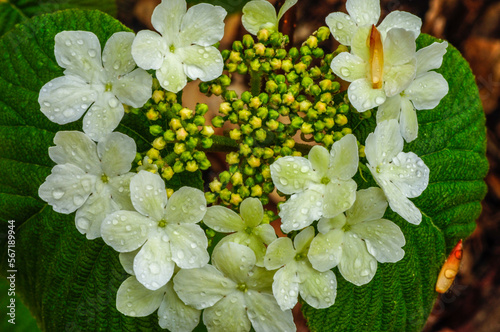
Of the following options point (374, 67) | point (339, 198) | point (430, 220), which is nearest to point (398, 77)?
point (374, 67)

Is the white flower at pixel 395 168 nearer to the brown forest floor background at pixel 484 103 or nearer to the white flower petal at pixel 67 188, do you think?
the white flower petal at pixel 67 188

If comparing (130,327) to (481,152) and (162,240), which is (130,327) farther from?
(481,152)

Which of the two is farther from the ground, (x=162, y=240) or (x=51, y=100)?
(x=51, y=100)

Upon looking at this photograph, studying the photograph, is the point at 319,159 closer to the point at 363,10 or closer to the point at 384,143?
the point at 384,143

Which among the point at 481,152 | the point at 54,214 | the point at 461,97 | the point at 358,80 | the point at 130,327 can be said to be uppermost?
the point at 358,80

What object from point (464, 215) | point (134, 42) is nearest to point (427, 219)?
point (464, 215)

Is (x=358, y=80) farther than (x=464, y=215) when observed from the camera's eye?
No
